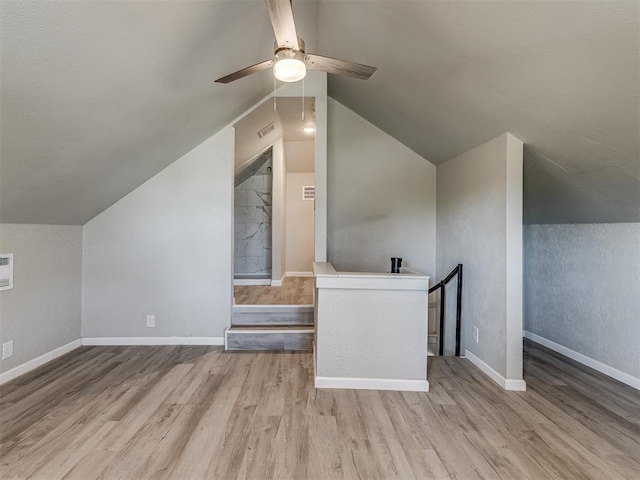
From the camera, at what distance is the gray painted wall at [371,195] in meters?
4.60

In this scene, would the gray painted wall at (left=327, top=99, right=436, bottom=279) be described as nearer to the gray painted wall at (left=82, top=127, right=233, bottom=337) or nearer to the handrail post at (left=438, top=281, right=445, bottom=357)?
the handrail post at (left=438, top=281, right=445, bottom=357)

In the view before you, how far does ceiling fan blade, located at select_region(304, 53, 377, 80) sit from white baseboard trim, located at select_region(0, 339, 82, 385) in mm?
3501

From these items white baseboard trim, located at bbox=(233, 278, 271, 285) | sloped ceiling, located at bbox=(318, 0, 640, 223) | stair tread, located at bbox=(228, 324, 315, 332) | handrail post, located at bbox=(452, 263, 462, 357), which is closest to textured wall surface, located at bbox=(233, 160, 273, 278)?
white baseboard trim, located at bbox=(233, 278, 271, 285)

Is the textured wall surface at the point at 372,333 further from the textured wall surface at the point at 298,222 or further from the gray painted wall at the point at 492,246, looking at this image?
the textured wall surface at the point at 298,222

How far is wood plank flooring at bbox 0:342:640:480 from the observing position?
1746 millimetres

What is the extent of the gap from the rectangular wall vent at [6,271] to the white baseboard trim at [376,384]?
2756 mm

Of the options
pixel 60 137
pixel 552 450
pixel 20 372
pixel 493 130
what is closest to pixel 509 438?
pixel 552 450

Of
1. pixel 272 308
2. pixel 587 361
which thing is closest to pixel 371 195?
pixel 272 308

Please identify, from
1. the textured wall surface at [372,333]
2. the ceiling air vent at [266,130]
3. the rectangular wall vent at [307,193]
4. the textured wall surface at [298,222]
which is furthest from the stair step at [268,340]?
the rectangular wall vent at [307,193]

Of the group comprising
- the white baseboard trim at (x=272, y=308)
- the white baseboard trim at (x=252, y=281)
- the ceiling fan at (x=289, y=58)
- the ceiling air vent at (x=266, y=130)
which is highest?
the ceiling air vent at (x=266, y=130)

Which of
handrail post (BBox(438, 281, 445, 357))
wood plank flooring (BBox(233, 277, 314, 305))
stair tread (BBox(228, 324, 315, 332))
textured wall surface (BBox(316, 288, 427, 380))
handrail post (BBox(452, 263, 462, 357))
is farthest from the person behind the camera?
wood plank flooring (BBox(233, 277, 314, 305))

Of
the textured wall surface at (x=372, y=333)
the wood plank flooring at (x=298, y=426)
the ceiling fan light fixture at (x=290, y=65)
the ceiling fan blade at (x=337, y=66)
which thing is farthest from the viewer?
the textured wall surface at (x=372, y=333)

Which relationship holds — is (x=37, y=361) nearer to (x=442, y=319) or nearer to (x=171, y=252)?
(x=171, y=252)

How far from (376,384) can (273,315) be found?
1599mm
